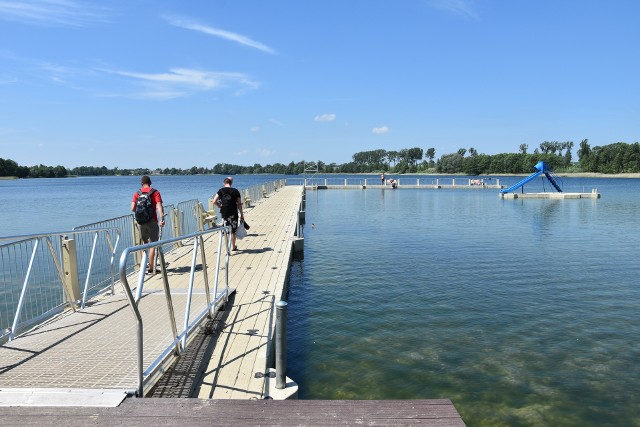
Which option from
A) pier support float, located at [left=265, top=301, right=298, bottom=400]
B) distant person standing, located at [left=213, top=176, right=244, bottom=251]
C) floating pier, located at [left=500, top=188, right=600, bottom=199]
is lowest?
floating pier, located at [left=500, top=188, right=600, bottom=199]

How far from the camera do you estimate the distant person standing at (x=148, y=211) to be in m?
8.83

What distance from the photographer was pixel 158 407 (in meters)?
3.54

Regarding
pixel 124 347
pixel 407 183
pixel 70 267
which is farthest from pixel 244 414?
pixel 407 183

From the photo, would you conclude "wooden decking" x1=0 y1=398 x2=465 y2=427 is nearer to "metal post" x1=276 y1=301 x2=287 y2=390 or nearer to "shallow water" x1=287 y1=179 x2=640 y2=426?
"metal post" x1=276 y1=301 x2=287 y2=390

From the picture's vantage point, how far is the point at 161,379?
4598 millimetres

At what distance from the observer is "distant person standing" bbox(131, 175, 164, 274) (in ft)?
29.0

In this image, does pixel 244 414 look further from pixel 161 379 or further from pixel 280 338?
pixel 161 379

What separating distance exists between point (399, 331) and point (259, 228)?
10.4 m

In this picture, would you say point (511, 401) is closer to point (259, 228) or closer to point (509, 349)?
point (509, 349)

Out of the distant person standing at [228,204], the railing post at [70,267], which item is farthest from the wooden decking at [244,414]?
the distant person standing at [228,204]

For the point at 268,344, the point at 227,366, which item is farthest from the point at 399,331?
the point at 227,366

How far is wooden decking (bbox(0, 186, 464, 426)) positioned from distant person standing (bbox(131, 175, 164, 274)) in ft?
Result: 5.45

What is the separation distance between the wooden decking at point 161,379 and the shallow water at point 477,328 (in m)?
1.26

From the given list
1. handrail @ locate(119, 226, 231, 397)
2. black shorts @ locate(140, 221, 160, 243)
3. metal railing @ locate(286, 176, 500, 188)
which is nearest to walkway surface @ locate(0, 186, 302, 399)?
handrail @ locate(119, 226, 231, 397)
